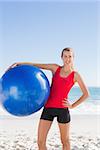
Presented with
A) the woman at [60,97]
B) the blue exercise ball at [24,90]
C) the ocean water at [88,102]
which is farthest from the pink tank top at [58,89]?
the ocean water at [88,102]

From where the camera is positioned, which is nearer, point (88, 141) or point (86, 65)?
point (88, 141)

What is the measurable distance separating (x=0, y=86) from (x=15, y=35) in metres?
12.3

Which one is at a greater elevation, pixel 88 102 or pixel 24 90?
pixel 24 90

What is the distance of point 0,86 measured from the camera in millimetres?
4430

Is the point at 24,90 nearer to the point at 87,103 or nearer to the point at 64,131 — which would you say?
the point at 64,131

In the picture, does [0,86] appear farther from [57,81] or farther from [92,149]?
[92,149]

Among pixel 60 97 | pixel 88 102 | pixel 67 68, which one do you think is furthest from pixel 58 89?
pixel 88 102

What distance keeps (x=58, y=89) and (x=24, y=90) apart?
359mm

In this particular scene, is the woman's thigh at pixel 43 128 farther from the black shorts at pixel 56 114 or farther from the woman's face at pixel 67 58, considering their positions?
the woman's face at pixel 67 58

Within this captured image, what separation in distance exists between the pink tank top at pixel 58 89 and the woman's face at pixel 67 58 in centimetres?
11

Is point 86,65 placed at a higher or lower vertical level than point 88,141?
higher

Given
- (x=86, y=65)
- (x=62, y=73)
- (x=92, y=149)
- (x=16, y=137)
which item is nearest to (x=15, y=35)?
(x=86, y=65)

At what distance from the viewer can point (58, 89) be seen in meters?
4.49

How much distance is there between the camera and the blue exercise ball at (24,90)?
4355 millimetres
